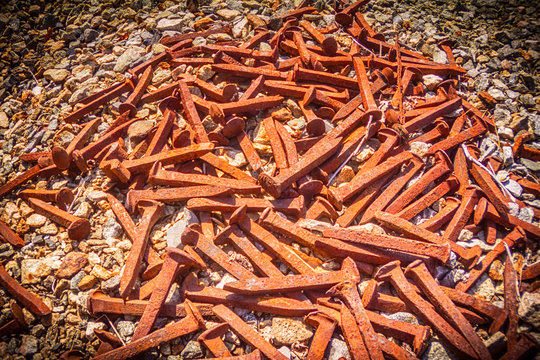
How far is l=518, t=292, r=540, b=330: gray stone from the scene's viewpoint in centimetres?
239

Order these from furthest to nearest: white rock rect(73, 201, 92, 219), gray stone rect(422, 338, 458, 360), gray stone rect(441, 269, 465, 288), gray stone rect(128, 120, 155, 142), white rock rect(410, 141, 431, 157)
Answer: gray stone rect(128, 120, 155, 142) < white rock rect(410, 141, 431, 157) < white rock rect(73, 201, 92, 219) < gray stone rect(441, 269, 465, 288) < gray stone rect(422, 338, 458, 360)

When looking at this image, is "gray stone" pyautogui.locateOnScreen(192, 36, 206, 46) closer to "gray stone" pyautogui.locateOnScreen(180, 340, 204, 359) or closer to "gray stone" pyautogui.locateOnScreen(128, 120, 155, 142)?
"gray stone" pyautogui.locateOnScreen(128, 120, 155, 142)

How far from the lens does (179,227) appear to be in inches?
119

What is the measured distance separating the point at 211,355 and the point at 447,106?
3839 mm

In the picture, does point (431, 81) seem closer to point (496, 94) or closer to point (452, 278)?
point (496, 94)

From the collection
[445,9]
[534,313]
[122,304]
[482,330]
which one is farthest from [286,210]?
[445,9]

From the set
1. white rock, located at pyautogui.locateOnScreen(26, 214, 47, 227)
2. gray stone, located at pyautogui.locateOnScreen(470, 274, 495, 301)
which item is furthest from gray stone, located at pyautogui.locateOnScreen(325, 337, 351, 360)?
white rock, located at pyautogui.locateOnScreen(26, 214, 47, 227)

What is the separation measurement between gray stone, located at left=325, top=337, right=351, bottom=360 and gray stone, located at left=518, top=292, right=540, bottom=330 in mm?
1459

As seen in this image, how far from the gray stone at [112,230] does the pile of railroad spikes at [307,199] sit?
0.32 feet

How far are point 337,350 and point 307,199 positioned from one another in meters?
1.40

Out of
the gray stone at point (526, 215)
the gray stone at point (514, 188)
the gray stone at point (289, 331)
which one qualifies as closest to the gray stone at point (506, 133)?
the gray stone at point (514, 188)

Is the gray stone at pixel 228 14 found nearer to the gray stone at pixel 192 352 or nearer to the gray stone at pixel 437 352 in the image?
the gray stone at pixel 192 352

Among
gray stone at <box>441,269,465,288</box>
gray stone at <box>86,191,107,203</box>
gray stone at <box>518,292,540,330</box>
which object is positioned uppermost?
gray stone at <box>86,191,107,203</box>

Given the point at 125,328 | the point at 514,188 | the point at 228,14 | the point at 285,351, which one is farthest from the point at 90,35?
the point at 514,188
